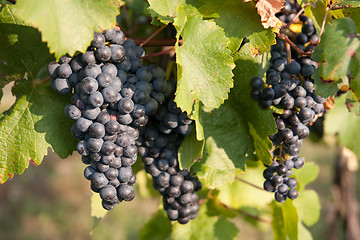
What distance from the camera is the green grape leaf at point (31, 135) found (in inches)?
45.3

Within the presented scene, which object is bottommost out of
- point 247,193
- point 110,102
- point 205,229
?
point 247,193

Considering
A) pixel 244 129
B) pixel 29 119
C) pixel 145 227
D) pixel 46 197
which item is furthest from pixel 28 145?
pixel 46 197

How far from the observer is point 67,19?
2.94ft

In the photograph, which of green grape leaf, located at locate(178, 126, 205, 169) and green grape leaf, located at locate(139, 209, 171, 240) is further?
green grape leaf, located at locate(139, 209, 171, 240)

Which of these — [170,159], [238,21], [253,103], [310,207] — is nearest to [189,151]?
[170,159]

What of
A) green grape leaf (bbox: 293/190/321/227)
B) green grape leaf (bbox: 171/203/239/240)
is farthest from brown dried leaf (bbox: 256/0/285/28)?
green grape leaf (bbox: 293/190/321/227)

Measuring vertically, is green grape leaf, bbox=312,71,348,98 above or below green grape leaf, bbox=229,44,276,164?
above

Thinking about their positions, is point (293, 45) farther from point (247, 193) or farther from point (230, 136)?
point (247, 193)

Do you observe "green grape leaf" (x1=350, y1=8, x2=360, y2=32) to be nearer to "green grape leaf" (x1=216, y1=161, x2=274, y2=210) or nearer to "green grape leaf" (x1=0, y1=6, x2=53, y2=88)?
"green grape leaf" (x1=0, y1=6, x2=53, y2=88)

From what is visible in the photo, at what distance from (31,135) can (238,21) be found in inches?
29.3

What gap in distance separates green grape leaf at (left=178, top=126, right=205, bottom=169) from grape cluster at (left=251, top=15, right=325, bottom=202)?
0.80 ft

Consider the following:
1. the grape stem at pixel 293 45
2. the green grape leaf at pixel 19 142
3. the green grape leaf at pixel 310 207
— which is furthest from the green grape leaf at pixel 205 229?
the grape stem at pixel 293 45

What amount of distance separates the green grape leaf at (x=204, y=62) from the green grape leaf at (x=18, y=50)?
48 centimetres

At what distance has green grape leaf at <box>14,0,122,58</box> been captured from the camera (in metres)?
0.86
